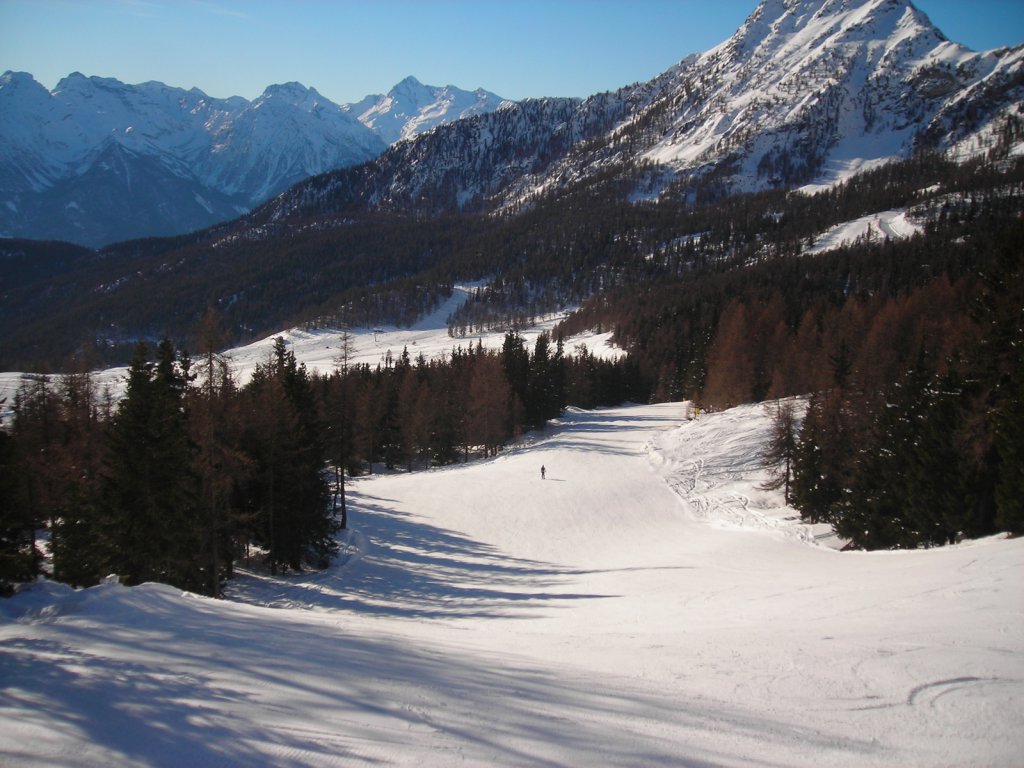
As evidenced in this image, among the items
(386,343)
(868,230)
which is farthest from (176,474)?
(868,230)

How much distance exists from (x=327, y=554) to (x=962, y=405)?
1101 inches

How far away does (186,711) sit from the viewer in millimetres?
6047

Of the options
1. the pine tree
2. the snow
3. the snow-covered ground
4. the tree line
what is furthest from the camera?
the snow

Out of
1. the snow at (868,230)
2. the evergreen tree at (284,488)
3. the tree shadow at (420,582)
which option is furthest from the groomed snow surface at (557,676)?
the snow at (868,230)

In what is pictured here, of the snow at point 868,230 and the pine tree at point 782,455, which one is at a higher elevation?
the snow at point 868,230

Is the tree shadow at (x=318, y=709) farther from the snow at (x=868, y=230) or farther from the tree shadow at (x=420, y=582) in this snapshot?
the snow at (x=868, y=230)

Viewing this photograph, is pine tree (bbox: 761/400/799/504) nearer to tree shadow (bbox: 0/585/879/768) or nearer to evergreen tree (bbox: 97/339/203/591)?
tree shadow (bbox: 0/585/879/768)

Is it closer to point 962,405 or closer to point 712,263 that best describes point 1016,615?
point 962,405

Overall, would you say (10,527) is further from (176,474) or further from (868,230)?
(868,230)

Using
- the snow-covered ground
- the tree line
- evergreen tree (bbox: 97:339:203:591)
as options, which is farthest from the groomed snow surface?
the snow-covered ground

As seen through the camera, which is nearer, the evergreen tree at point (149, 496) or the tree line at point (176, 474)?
the evergreen tree at point (149, 496)

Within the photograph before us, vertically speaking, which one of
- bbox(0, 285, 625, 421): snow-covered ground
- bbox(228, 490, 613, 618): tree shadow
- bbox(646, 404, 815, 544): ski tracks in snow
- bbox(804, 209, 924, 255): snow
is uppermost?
bbox(804, 209, 924, 255): snow

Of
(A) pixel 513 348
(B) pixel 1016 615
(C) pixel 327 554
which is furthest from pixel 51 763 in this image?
(A) pixel 513 348

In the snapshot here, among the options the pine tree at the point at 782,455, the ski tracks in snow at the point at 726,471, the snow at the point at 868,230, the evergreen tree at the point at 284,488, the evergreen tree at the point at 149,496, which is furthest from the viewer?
the snow at the point at 868,230
